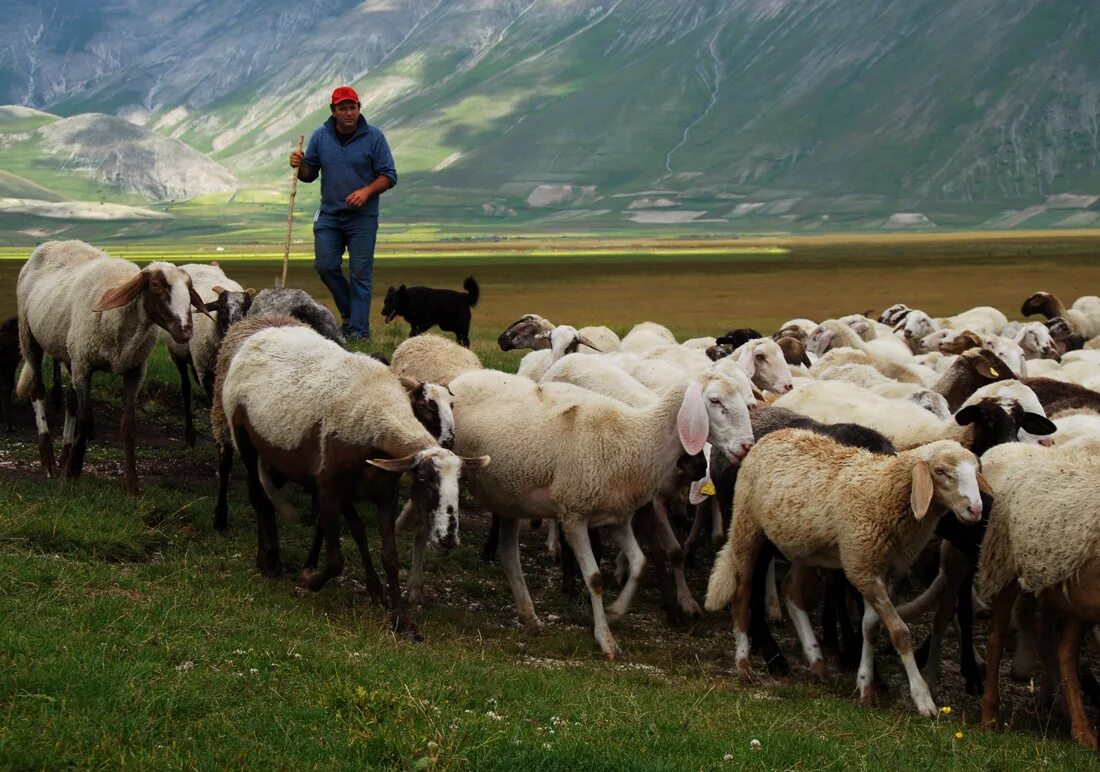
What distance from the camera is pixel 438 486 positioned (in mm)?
9430

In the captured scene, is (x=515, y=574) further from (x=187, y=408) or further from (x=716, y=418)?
(x=187, y=408)

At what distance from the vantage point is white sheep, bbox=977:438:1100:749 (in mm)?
8383

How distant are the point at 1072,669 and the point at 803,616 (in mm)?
2053

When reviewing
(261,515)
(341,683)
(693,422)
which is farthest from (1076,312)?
(341,683)

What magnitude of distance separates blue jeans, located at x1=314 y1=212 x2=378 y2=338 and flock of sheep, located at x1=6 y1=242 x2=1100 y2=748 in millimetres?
3971

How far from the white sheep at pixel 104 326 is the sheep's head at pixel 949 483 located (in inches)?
270

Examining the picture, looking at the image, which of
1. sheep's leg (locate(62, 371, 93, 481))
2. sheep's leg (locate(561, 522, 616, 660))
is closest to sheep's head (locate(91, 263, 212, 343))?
sheep's leg (locate(62, 371, 93, 481))

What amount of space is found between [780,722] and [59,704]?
3952 mm

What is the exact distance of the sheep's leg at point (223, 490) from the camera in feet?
38.8

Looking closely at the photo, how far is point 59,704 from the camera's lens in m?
6.50

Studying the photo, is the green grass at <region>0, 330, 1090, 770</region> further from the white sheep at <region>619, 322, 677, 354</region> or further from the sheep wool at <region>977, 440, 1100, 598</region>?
the white sheep at <region>619, 322, 677, 354</region>

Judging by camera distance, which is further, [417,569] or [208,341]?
[208,341]

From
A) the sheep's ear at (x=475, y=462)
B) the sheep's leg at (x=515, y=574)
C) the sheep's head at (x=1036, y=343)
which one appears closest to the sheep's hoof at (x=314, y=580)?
the sheep's ear at (x=475, y=462)

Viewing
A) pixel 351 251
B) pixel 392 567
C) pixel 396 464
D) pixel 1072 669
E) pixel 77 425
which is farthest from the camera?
pixel 351 251
